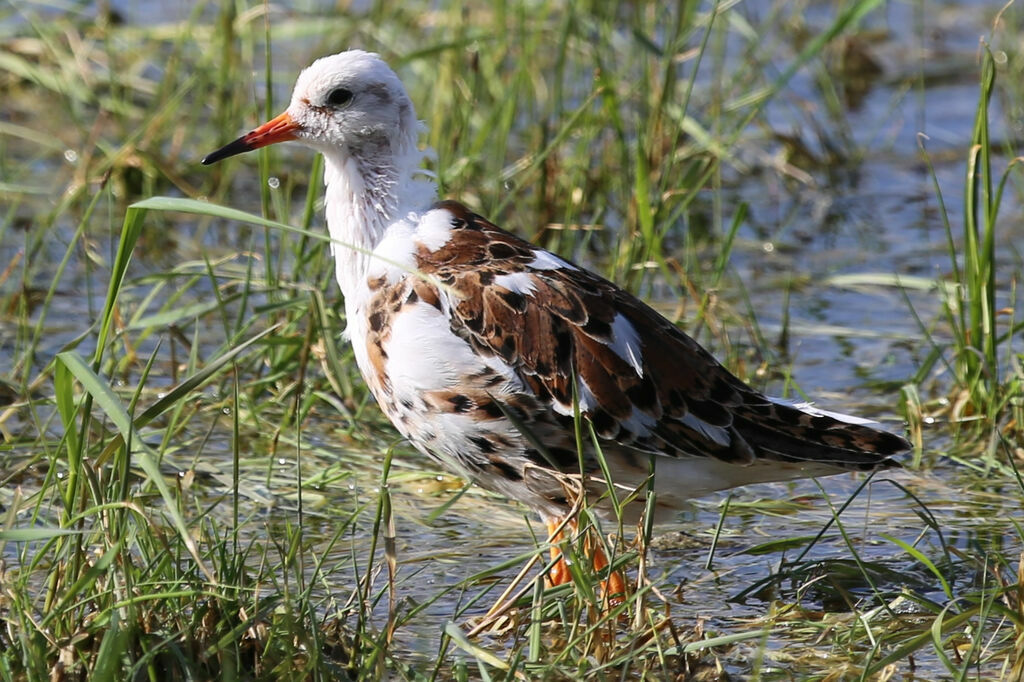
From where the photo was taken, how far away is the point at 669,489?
4.73 meters

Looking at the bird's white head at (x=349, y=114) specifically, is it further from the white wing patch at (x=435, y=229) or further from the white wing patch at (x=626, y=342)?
the white wing patch at (x=626, y=342)

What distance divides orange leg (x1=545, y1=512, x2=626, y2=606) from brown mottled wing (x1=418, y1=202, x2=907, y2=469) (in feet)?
1.10

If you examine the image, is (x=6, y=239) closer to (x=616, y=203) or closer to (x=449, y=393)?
(x=616, y=203)

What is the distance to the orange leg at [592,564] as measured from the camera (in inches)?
159

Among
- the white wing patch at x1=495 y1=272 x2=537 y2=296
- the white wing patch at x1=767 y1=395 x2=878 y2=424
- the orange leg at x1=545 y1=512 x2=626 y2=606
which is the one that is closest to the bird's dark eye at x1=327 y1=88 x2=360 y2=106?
the white wing patch at x1=495 y1=272 x2=537 y2=296

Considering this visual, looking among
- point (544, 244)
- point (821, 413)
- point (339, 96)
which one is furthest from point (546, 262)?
point (544, 244)

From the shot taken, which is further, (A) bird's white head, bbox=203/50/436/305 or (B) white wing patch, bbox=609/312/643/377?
(A) bird's white head, bbox=203/50/436/305

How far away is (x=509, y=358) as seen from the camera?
4535mm

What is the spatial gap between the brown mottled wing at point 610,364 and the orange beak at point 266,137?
53 centimetres

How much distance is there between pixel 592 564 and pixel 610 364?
763 millimetres

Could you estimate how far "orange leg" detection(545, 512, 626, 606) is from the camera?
4035 millimetres

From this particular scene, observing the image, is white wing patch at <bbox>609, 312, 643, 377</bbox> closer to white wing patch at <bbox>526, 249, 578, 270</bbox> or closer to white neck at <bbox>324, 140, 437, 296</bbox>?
white wing patch at <bbox>526, 249, 578, 270</bbox>

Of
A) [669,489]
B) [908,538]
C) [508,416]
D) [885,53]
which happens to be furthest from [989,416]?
[885,53]

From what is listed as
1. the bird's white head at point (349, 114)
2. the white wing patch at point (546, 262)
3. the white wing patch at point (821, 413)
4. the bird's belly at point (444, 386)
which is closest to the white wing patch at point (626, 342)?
the white wing patch at point (546, 262)
